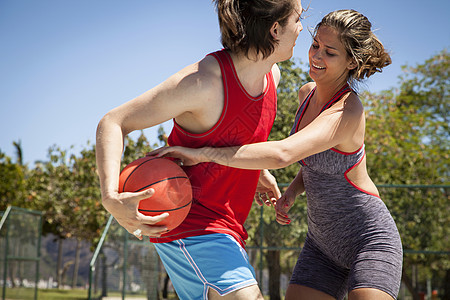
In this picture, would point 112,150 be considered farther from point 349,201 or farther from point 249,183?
point 349,201

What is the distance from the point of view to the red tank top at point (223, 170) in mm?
2395

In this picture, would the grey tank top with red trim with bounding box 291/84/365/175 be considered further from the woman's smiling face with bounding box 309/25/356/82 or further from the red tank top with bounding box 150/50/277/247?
the red tank top with bounding box 150/50/277/247

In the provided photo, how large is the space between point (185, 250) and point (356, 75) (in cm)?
135

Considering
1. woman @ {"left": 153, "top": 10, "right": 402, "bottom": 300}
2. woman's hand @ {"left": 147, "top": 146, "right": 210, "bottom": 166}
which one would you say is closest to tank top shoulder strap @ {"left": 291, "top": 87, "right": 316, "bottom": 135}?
woman @ {"left": 153, "top": 10, "right": 402, "bottom": 300}

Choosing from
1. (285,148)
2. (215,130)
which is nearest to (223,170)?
(215,130)

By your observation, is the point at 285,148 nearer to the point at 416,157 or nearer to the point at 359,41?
the point at 359,41

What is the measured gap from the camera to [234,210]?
8.29ft

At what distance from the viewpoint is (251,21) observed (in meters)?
2.41

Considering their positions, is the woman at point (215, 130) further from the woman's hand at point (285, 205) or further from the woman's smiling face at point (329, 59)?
the woman's hand at point (285, 205)

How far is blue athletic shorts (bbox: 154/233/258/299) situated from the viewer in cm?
225

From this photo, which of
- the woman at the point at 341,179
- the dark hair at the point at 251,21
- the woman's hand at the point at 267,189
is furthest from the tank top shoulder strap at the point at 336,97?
the woman's hand at the point at 267,189

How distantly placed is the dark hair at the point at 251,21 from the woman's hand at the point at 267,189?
974 millimetres

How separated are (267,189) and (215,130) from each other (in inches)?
41.1

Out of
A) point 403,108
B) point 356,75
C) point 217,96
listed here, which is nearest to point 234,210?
point 217,96
